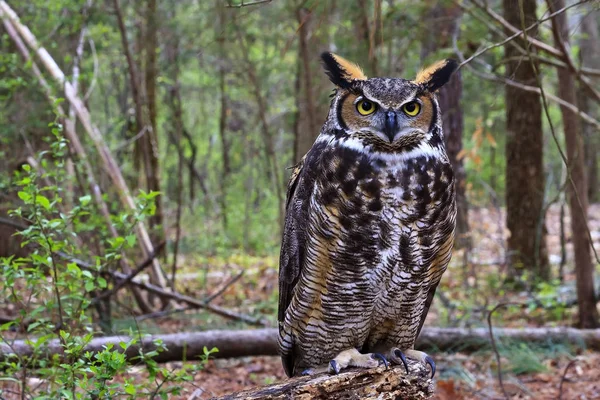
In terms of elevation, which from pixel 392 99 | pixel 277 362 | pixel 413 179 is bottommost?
pixel 277 362

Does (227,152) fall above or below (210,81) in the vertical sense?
below

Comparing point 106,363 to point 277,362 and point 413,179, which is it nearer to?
point 413,179

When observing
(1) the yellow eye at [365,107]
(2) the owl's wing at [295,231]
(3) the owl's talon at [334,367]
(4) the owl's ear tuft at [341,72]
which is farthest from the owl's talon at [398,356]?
(4) the owl's ear tuft at [341,72]

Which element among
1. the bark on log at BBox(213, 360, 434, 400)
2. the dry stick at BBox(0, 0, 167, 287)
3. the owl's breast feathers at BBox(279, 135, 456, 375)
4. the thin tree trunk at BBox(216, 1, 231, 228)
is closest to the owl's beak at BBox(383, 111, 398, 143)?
the owl's breast feathers at BBox(279, 135, 456, 375)

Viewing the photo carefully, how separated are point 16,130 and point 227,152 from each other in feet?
28.9

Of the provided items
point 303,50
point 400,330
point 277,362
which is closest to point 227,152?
point 303,50

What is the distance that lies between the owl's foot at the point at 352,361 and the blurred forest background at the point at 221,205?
741mm

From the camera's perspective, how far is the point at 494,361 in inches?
202

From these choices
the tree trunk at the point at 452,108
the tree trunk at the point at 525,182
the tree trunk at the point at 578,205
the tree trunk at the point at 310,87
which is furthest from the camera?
the tree trunk at the point at 452,108

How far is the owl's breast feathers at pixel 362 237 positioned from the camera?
252 centimetres

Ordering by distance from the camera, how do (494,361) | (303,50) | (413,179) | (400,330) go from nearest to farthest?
(413,179) → (400,330) → (494,361) → (303,50)

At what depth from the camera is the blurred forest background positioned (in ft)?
9.77

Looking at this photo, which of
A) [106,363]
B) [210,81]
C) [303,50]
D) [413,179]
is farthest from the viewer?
[210,81]

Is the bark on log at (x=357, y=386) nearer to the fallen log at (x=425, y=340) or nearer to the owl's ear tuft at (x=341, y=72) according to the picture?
the owl's ear tuft at (x=341, y=72)
